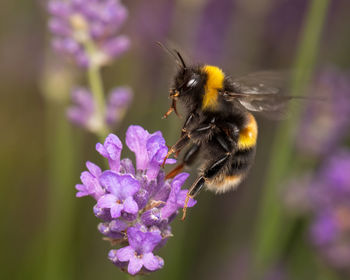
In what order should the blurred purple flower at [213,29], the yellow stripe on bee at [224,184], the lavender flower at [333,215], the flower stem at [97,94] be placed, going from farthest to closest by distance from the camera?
the blurred purple flower at [213,29] → the lavender flower at [333,215] → the flower stem at [97,94] → the yellow stripe on bee at [224,184]

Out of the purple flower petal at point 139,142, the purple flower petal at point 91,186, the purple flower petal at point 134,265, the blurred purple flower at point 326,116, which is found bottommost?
the purple flower petal at point 134,265

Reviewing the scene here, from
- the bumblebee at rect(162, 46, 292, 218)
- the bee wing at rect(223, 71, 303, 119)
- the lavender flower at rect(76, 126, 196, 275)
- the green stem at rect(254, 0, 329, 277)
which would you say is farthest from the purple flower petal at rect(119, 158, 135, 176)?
the green stem at rect(254, 0, 329, 277)

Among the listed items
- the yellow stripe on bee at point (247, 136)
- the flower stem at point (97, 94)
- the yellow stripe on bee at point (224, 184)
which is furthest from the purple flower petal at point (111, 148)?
the flower stem at point (97, 94)

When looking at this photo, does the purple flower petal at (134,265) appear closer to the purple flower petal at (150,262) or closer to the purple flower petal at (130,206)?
the purple flower petal at (150,262)

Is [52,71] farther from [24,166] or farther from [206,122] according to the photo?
[206,122]

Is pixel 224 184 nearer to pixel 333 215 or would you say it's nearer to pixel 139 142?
pixel 139 142

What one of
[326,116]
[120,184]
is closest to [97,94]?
[120,184]

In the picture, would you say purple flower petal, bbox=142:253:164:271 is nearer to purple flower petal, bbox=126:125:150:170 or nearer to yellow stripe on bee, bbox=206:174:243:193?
purple flower petal, bbox=126:125:150:170

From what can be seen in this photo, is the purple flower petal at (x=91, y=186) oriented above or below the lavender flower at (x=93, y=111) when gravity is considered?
below

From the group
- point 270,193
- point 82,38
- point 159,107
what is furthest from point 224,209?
point 82,38
